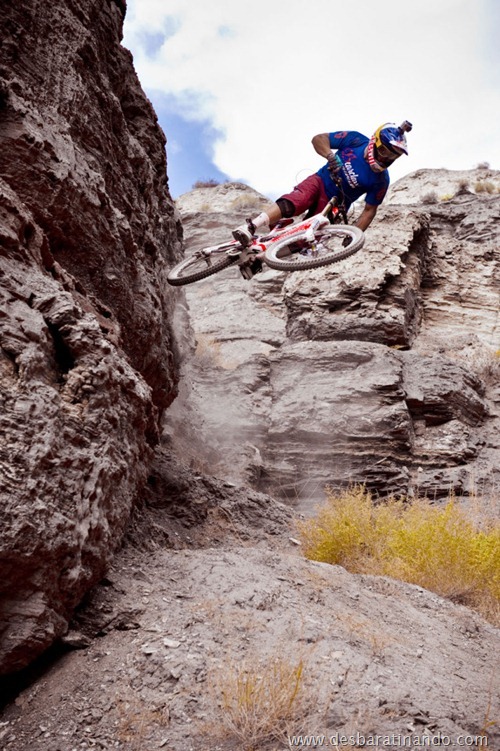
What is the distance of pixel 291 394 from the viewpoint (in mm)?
12875

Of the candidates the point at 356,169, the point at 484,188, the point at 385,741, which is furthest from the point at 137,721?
the point at 484,188

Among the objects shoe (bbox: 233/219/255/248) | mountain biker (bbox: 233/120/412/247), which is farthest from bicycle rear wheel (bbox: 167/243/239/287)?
mountain biker (bbox: 233/120/412/247)

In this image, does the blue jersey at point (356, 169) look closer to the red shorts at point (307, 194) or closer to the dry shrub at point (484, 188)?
the red shorts at point (307, 194)

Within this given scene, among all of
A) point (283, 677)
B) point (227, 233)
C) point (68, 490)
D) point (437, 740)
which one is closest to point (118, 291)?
point (68, 490)

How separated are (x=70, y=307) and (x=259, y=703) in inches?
117

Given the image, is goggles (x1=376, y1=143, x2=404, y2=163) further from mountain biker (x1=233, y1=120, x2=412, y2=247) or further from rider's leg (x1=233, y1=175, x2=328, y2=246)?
rider's leg (x1=233, y1=175, x2=328, y2=246)

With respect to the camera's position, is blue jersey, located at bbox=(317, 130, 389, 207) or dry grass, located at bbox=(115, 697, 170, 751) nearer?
dry grass, located at bbox=(115, 697, 170, 751)

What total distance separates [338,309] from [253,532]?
9.44 meters

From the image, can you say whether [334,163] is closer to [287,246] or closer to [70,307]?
[287,246]

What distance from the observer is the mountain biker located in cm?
797

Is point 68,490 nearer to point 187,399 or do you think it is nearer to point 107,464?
point 107,464

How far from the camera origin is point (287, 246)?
8180 mm

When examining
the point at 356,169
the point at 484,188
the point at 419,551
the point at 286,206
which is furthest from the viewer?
the point at 484,188

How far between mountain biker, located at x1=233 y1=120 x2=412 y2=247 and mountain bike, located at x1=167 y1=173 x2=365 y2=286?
16 centimetres
